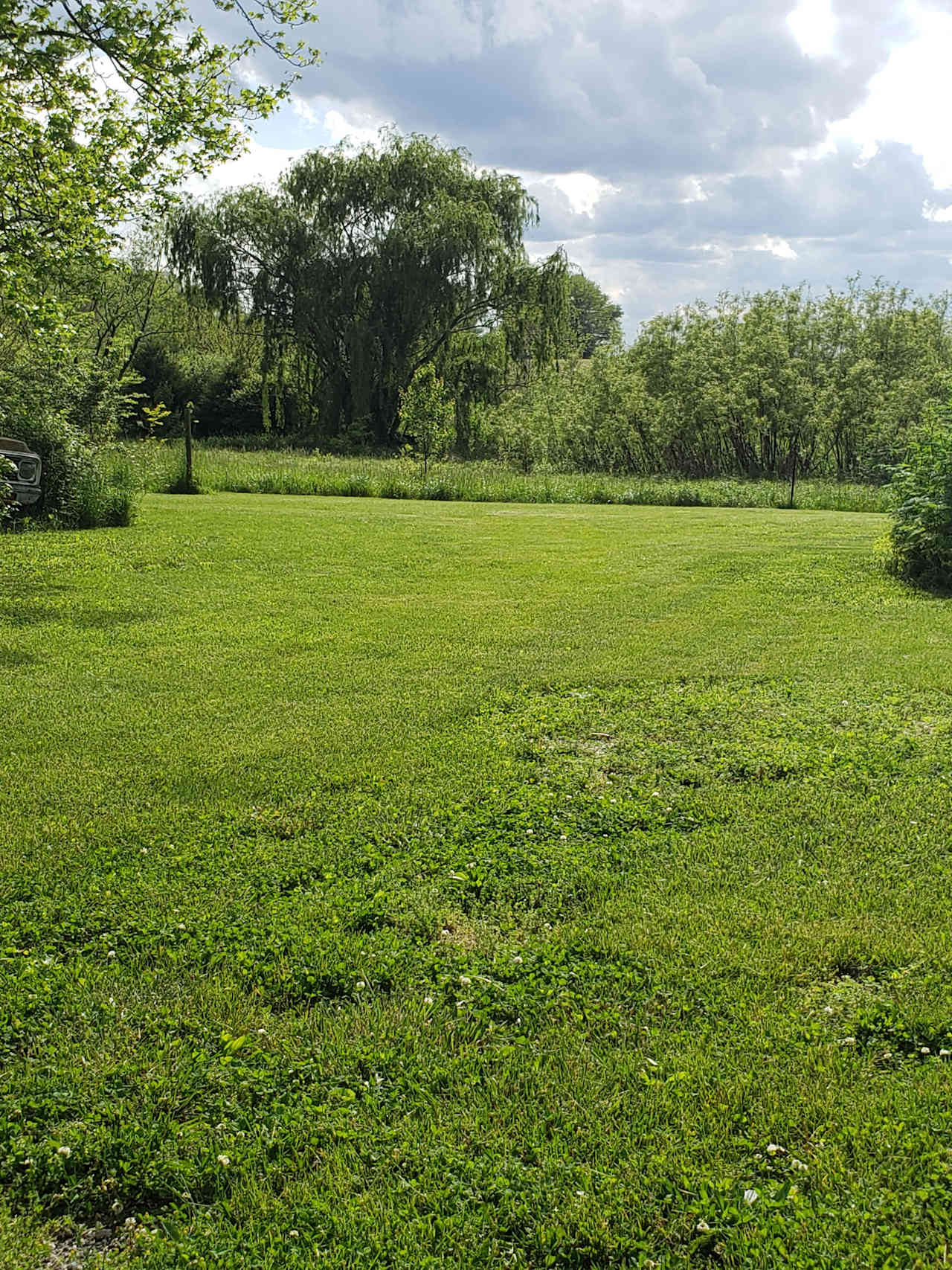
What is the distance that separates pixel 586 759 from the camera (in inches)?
195

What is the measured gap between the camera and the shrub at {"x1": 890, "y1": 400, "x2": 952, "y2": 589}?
936 cm

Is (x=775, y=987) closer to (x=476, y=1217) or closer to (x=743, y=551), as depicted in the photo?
(x=476, y=1217)

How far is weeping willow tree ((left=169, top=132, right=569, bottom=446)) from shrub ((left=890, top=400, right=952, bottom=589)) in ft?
76.1

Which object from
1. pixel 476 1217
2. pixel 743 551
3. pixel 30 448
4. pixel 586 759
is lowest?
pixel 476 1217

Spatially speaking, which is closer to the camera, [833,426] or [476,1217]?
[476,1217]

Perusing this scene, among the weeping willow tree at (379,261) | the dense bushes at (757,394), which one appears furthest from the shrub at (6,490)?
the weeping willow tree at (379,261)

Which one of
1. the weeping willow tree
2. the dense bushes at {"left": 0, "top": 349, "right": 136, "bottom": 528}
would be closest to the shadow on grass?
the dense bushes at {"left": 0, "top": 349, "right": 136, "bottom": 528}

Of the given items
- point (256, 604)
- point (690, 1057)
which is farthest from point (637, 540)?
point (690, 1057)

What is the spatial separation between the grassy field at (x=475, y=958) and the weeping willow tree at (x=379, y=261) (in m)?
26.8

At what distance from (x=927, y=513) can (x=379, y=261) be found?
25.8m

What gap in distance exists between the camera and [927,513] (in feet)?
30.9

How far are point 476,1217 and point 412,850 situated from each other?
1827mm

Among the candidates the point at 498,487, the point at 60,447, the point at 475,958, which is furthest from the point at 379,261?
the point at 475,958

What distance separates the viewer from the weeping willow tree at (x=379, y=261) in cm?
3103
